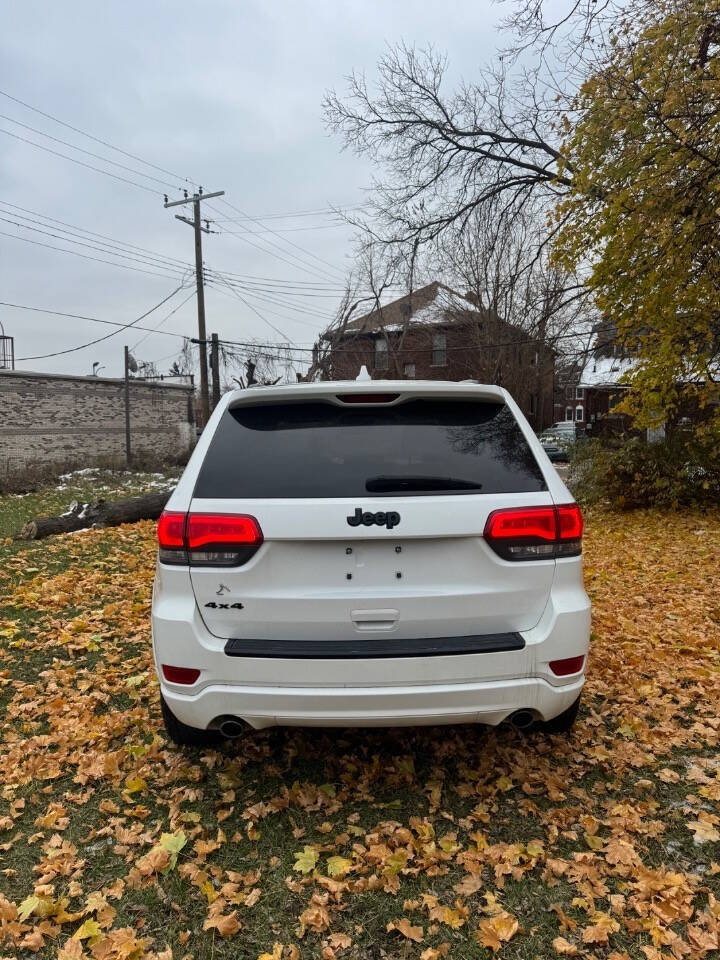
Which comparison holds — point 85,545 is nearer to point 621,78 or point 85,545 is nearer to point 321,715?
point 321,715

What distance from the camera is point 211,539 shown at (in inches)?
97.9

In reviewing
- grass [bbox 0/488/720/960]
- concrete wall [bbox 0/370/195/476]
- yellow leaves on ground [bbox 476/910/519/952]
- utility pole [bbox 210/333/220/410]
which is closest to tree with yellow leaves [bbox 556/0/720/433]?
grass [bbox 0/488/720/960]

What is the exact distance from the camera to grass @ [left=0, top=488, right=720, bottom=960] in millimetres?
2102

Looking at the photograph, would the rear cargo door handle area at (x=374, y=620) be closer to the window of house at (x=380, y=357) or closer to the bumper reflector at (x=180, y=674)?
the bumper reflector at (x=180, y=674)

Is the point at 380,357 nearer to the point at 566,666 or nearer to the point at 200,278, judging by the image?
the point at 200,278

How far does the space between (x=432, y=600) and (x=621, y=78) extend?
29.9 ft

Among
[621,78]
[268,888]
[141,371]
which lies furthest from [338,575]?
[141,371]

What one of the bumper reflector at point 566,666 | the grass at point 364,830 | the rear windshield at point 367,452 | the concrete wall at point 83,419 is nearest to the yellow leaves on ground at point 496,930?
the grass at point 364,830

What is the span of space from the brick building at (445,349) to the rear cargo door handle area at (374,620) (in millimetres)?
20876

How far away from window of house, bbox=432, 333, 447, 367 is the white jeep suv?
31806mm

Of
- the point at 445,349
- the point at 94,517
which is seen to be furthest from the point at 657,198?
the point at 445,349

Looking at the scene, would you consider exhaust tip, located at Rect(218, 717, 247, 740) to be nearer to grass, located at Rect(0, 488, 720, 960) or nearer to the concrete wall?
grass, located at Rect(0, 488, 720, 960)

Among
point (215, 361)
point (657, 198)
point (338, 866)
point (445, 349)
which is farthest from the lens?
point (445, 349)

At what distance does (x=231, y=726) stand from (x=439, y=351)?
36.7 metres
